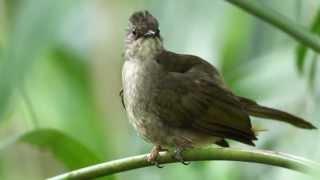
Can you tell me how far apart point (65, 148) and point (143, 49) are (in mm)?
749

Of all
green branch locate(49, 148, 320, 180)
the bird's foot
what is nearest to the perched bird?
the bird's foot

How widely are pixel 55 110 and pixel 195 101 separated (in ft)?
3.50

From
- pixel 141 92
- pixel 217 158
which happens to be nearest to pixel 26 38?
pixel 141 92

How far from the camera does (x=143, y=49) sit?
2.78 m

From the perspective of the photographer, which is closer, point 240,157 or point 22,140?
point 240,157

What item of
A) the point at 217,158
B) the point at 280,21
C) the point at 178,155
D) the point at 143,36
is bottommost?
the point at 178,155

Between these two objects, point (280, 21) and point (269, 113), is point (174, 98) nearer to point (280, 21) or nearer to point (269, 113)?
point (269, 113)

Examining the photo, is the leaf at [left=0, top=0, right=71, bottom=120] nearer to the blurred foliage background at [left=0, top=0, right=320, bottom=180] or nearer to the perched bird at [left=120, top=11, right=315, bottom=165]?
the blurred foliage background at [left=0, top=0, right=320, bottom=180]

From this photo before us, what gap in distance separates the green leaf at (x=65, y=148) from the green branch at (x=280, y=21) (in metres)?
0.50

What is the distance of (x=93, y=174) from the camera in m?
1.70

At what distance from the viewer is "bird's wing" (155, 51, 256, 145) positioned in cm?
263

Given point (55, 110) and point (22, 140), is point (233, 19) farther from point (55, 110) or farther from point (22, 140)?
point (22, 140)

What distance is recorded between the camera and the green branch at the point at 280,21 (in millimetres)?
2041

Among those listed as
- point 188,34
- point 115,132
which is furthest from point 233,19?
point 115,132
